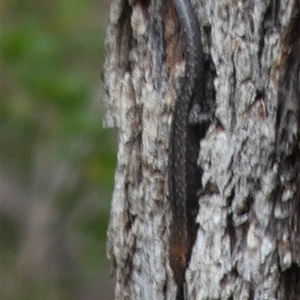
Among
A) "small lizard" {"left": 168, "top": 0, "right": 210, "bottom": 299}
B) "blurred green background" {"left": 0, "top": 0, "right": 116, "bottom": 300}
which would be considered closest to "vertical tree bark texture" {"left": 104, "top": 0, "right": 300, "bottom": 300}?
"small lizard" {"left": 168, "top": 0, "right": 210, "bottom": 299}

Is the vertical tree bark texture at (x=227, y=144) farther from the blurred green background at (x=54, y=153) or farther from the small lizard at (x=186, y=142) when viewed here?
the blurred green background at (x=54, y=153)

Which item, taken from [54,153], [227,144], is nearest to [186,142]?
[227,144]

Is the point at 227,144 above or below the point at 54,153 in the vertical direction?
below

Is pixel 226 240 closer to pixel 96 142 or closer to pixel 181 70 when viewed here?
pixel 181 70

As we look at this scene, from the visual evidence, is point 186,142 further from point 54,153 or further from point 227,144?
point 54,153

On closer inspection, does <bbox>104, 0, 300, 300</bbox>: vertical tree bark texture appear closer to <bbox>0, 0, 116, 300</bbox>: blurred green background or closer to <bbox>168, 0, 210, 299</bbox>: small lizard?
<bbox>168, 0, 210, 299</bbox>: small lizard

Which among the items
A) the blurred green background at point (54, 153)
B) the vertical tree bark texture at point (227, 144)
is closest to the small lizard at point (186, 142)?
the vertical tree bark texture at point (227, 144)
